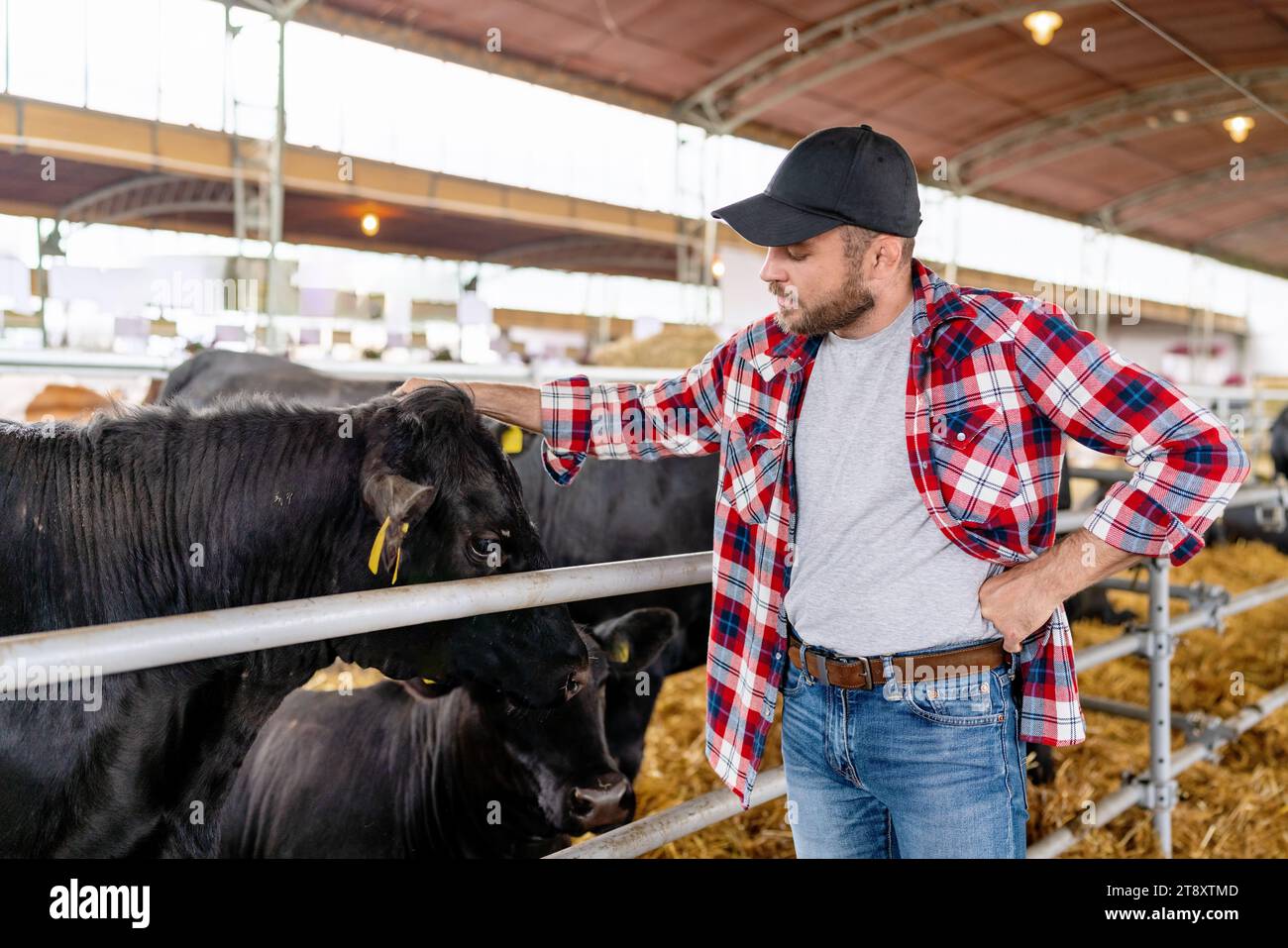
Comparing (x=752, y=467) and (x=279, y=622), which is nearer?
(x=279, y=622)

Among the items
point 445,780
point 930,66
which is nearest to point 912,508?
point 445,780

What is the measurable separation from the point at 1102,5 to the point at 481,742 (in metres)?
12.6

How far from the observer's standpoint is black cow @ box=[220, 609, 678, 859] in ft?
8.52

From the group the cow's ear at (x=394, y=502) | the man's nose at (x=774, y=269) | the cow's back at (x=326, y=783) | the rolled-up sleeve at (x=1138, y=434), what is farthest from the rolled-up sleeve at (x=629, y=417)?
the cow's back at (x=326, y=783)

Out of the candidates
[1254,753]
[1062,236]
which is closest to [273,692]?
[1254,753]

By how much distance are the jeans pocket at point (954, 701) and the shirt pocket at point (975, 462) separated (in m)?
0.27

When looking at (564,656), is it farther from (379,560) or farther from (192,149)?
(192,149)

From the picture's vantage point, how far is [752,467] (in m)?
1.95

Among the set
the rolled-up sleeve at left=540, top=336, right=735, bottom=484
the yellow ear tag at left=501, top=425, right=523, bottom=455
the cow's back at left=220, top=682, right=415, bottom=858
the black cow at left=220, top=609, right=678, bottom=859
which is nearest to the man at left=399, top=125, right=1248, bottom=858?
the rolled-up sleeve at left=540, top=336, right=735, bottom=484

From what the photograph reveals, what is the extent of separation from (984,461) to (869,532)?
23cm

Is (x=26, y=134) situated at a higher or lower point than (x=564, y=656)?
higher

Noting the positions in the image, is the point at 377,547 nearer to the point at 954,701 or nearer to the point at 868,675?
the point at 868,675

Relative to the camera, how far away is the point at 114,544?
1.77 m

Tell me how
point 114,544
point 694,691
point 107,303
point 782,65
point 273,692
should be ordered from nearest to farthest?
point 114,544 < point 273,692 < point 694,691 < point 107,303 < point 782,65
